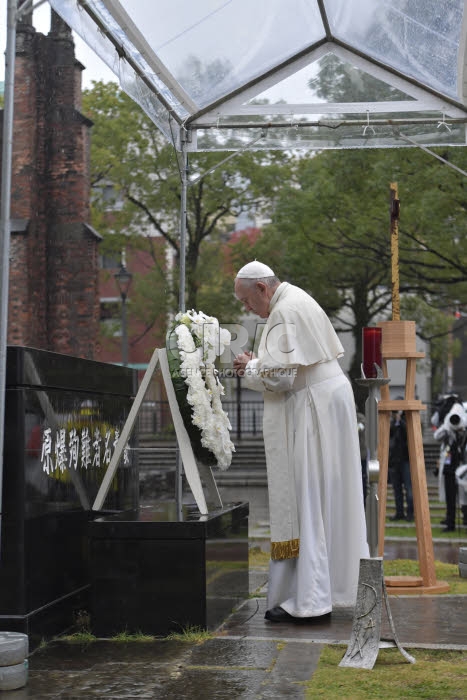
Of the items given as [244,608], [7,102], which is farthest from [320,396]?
[7,102]

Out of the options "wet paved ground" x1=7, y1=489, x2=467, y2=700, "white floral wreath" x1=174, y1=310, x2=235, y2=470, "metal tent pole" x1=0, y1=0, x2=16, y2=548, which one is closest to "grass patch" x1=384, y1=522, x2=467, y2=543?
"wet paved ground" x1=7, y1=489, x2=467, y2=700

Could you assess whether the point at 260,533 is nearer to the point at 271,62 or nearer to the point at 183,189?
the point at 183,189

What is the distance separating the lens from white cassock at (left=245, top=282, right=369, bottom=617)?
6898 mm

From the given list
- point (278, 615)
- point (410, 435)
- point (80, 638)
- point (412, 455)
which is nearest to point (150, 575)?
point (80, 638)

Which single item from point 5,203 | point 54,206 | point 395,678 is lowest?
point 395,678

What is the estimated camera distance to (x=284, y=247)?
105ft

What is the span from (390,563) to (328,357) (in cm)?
403

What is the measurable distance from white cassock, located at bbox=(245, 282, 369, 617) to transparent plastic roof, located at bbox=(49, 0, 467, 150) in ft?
8.74

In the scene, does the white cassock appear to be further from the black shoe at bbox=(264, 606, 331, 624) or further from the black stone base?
the black stone base

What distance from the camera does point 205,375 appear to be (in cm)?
702

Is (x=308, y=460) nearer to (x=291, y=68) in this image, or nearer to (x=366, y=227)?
(x=291, y=68)

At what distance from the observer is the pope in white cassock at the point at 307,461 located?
6.88m

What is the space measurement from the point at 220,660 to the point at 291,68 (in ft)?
19.6

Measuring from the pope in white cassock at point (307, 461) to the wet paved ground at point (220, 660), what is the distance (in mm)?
240
